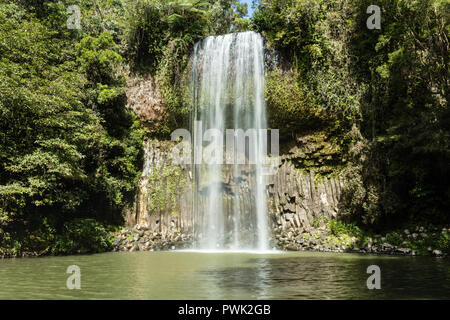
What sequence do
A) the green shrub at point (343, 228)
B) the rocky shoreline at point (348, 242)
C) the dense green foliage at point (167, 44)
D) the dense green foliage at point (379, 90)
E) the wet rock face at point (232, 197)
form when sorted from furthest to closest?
the dense green foliage at point (167, 44) → the wet rock face at point (232, 197) → the green shrub at point (343, 228) → the dense green foliage at point (379, 90) → the rocky shoreline at point (348, 242)

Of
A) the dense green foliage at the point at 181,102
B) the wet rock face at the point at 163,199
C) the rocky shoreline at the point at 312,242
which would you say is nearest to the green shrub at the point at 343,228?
the dense green foliage at the point at 181,102

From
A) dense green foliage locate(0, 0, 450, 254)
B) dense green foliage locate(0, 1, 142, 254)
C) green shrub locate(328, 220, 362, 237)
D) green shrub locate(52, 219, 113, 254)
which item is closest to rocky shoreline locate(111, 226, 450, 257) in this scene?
green shrub locate(328, 220, 362, 237)

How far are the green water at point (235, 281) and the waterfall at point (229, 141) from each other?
26.5 ft

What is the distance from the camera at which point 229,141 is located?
802 inches

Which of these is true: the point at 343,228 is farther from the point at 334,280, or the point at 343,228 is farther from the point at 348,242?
the point at 334,280

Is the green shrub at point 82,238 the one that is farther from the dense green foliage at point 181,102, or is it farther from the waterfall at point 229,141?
the waterfall at point 229,141

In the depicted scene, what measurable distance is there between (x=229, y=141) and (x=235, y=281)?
12986mm

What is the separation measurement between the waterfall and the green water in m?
8.07

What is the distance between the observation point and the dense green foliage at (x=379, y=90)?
48.8 ft

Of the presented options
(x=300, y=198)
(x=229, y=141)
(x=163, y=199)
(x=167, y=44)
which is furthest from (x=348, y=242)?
(x=167, y=44)

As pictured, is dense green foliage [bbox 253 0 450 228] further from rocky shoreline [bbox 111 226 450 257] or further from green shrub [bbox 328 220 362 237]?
rocky shoreline [bbox 111 226 450 257]

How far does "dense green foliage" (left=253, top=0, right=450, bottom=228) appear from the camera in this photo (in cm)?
1488

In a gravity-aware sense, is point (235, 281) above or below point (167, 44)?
below
